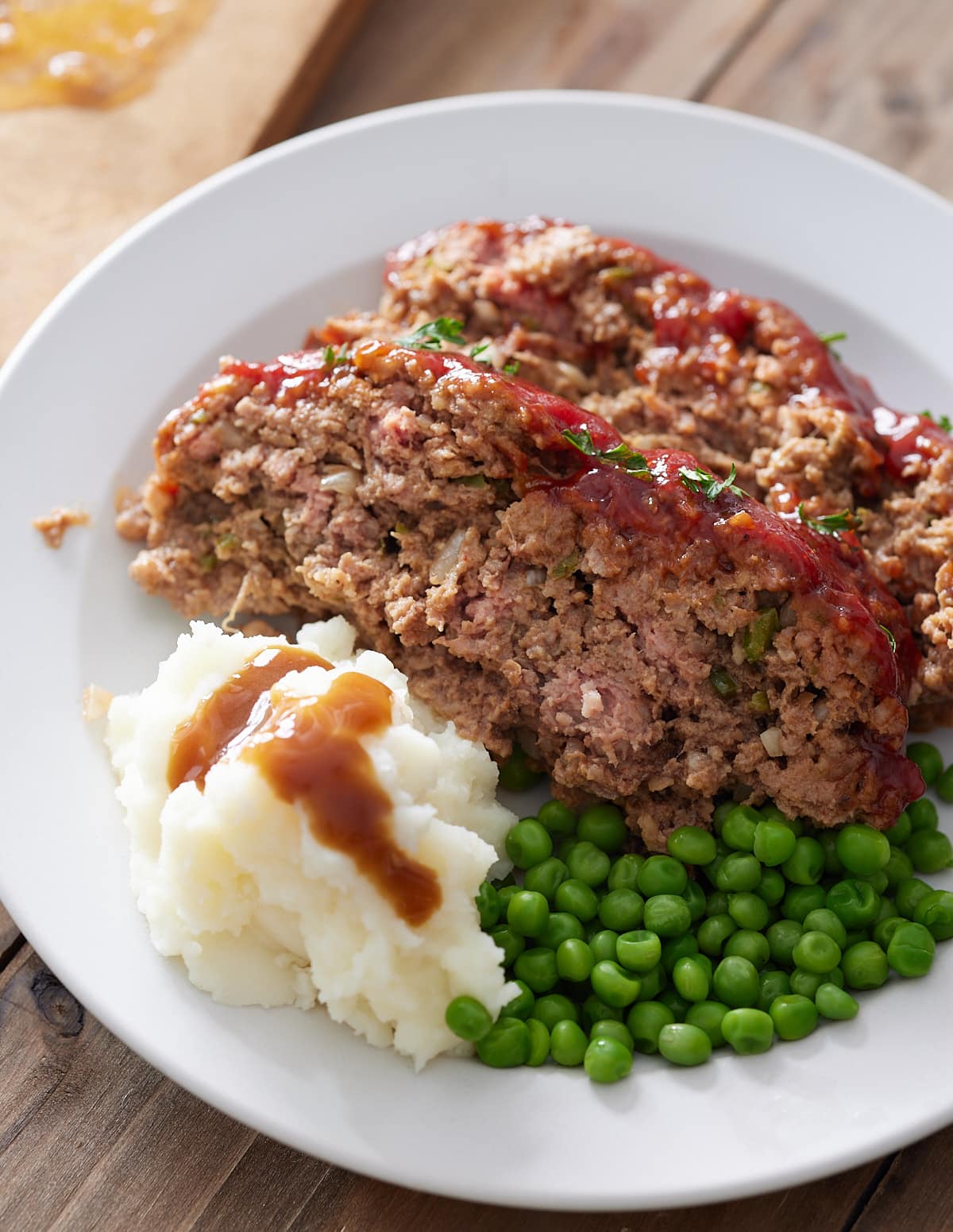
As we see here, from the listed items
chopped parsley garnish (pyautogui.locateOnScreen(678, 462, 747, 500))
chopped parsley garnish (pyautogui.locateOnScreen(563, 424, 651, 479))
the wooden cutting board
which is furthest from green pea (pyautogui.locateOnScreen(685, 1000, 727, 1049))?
the wooden cutting board

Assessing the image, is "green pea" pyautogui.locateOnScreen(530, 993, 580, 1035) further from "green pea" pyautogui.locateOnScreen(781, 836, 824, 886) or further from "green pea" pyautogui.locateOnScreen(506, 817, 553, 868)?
"green pea" pyautogui.locateOnScreen(781, 836, 824, 886)

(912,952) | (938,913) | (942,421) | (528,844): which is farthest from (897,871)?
(942,421)

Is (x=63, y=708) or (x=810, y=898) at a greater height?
(x=810, y=898)

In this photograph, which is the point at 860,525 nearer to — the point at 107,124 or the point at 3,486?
the point at 3,486

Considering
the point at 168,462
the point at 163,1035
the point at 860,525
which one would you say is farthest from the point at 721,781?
the point at 168,462

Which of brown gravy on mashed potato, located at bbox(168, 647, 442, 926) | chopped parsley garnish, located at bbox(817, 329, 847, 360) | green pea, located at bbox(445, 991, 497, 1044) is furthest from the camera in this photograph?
chopped parsley garnish, located at bbox(817, 329, 847, 360)

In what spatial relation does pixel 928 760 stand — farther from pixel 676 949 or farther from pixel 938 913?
pixel 676 949
